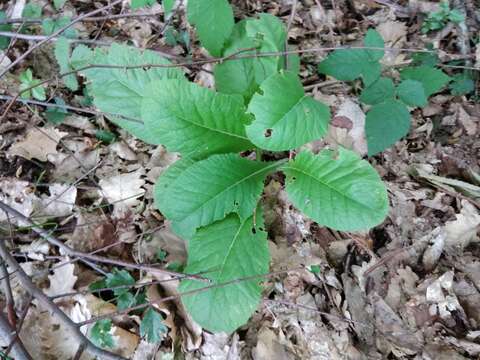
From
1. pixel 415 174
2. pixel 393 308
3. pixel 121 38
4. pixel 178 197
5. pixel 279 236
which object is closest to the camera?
pixel 178 197

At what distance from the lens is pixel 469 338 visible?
1.65 metres

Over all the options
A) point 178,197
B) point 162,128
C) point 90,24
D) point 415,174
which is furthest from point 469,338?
point 90,24

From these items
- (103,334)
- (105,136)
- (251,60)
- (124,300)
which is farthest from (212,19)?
(103,334)

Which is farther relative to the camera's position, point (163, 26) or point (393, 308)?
point (163, 26)

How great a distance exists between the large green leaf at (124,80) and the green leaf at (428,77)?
1.09m

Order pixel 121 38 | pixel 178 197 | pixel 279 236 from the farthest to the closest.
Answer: pixel 121 38 → pixel 279 236 → pixel 178 197

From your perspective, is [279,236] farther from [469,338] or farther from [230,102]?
[469,338]

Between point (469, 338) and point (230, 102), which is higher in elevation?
point (230, 102)

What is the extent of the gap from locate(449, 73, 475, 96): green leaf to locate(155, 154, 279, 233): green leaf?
1.18 m

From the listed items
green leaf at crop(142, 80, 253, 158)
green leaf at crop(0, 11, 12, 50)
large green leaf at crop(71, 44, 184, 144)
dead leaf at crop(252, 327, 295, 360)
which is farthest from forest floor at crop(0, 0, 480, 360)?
green leaf at crop(142, 80, 253, 158)

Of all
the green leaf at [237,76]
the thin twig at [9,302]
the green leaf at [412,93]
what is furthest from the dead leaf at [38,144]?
the green leaf at [412,93]

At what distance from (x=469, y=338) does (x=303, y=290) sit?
658 mm

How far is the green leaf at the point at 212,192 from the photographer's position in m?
1.60

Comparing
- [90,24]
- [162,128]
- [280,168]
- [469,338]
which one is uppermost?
[90,24]
